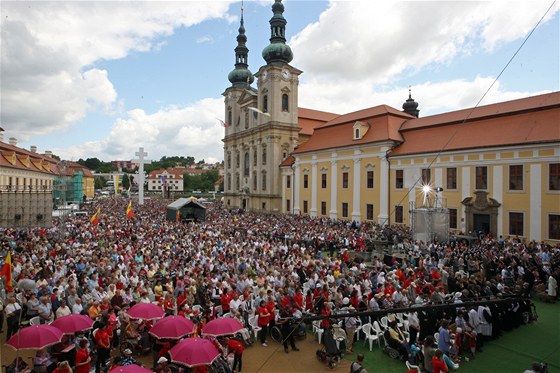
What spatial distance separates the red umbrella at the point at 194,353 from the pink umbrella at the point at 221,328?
1045 mm

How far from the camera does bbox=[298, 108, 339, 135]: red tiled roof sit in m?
49.8

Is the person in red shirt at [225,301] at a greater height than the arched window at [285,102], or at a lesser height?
lesser

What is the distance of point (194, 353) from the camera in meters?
6.30

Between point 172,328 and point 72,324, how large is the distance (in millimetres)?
2176

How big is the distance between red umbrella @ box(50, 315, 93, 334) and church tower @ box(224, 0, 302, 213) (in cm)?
3738

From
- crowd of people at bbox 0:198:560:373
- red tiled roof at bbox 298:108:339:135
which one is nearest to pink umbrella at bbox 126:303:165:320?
crowd of people at bbox 0:198:560:373

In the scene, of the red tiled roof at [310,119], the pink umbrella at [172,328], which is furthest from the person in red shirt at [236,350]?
the red tiled roof at [310,119]

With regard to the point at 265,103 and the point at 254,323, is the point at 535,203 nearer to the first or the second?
the point at 254,323

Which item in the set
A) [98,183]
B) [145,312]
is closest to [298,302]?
[145,312]

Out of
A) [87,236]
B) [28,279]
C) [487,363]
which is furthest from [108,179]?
[487,363]

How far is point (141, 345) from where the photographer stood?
29.6 feet

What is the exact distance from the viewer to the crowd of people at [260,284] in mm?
9289

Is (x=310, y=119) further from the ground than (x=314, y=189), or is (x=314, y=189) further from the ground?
(x=310, y=119)

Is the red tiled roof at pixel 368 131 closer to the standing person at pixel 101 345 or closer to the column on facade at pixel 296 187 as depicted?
the column on facade at pixel 296 187
